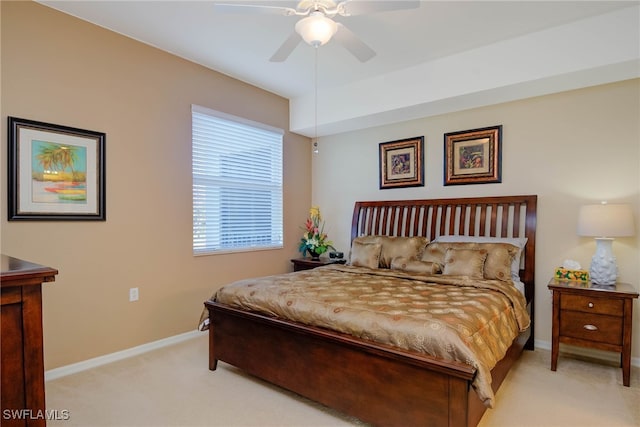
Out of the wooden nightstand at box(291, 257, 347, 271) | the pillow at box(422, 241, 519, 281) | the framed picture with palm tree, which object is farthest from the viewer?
the wooden nightstand at box(291, 257, 347, 271)

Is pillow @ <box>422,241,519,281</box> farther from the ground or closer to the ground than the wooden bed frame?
farther from the ground

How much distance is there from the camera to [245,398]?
2414mm

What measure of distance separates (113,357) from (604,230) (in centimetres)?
418

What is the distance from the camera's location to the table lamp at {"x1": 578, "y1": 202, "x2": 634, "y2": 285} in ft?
8.75

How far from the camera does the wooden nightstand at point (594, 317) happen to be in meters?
2.55

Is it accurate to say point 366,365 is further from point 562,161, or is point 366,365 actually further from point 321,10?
point 562,161

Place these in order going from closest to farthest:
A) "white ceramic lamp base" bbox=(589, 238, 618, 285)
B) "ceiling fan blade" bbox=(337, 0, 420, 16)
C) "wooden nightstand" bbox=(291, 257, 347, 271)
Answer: "ceiling fan blade" bbox=(337, 0, 420, 16) < "white ceramic lamp base" bbox=(589, 238, 618, 285) < "wooden nightstand" bbox=(291, 257, 347, 271)

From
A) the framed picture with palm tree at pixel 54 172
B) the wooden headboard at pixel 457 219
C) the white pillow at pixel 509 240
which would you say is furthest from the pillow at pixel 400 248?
the framed picture with palm tree at pixel 54 172

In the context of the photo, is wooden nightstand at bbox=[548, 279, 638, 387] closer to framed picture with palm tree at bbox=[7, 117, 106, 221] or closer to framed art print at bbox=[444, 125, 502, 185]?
framed art print at bbox=[444, 125, 502, 185]

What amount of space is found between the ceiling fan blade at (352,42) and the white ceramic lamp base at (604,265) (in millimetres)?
2424

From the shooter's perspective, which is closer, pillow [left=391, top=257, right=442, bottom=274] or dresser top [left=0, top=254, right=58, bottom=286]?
dresser top [left=0, top=254, right=58, bottom=286]

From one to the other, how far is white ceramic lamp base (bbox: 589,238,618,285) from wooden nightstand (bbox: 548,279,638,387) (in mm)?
73

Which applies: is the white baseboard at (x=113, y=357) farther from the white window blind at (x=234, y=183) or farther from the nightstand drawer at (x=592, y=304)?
the nightstand drawer at (x=592, y=304)

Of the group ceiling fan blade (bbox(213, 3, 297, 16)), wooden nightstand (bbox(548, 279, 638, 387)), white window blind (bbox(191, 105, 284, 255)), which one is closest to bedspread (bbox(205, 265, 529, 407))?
wooden nightstand (bbox(548, 279, 638, 387))
